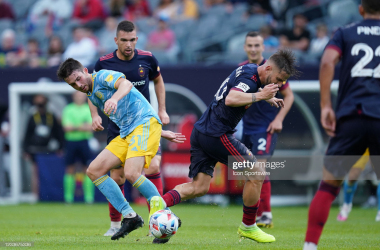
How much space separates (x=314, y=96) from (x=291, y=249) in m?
6.84

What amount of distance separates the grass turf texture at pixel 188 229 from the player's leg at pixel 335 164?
1220mm

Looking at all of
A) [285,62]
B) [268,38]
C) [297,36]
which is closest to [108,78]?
[285,62]

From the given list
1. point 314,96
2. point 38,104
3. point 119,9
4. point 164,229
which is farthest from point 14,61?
point 164,229

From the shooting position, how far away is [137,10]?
648 inches

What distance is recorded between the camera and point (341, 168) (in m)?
4.52

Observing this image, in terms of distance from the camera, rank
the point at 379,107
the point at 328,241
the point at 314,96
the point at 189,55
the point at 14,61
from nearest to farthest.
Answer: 1. the point at 379,107
2. the point at 328,241
3. the point at 314,96
4. the point at 189,55
5. the point at 14,61

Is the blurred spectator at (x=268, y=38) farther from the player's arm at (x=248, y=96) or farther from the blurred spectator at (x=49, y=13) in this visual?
the blurred spectator at (x=49, y=13)

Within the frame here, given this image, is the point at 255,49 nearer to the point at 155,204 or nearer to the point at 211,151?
the point at 211,151

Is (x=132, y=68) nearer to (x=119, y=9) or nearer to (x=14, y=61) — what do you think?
(x=14, y=61)

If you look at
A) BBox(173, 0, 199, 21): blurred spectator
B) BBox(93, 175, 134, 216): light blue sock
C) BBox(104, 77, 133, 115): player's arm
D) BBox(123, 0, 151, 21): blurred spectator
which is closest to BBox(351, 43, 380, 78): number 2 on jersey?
BBox(104, 77, 133, 115): player's arm

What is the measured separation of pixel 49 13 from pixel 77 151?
23.4 ft

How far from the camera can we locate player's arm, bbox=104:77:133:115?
17.5 ft

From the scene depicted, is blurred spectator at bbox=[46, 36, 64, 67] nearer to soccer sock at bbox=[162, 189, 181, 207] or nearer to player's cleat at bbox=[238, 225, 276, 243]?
soccer sock at bbox=[162, 189, 181, 207]

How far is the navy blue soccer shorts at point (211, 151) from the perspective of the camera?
6035 millimetres
